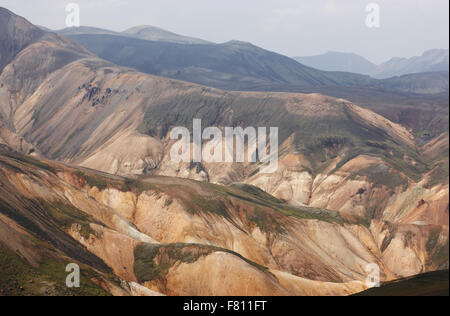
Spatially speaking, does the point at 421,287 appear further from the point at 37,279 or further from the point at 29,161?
the point at 29,161

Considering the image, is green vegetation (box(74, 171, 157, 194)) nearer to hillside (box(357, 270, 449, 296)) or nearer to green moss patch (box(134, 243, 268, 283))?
green moss patch (box(134, 243, 268, 283))

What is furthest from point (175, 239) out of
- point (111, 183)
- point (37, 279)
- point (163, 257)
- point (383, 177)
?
point (383, 177)

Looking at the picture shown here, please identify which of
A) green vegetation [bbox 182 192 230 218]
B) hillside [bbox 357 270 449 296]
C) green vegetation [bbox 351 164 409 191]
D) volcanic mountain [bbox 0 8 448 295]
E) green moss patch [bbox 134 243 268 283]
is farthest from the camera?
green vegetation [bbox 351 164 409 191]

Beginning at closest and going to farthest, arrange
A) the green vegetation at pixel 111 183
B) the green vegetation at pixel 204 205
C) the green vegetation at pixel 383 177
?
the green vegetation at pixel 204 205
the green vegetation at pixel 111 183
the green vegetation at pixel 383 177

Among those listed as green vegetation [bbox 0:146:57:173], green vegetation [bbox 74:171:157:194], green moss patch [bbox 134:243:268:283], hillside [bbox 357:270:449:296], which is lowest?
hillside [bbox 357:270:449:296]

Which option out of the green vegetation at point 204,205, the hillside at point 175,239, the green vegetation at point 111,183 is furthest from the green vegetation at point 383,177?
the green vegetation at point 111,183

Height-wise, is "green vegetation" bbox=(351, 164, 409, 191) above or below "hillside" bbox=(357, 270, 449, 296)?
above

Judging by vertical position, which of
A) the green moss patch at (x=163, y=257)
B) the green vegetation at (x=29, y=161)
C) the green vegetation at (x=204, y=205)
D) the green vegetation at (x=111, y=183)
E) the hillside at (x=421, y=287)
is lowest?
the hillside at (x=421, y=287)

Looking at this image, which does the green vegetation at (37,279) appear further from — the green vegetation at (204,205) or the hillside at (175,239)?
the green vegetation at (204,205)

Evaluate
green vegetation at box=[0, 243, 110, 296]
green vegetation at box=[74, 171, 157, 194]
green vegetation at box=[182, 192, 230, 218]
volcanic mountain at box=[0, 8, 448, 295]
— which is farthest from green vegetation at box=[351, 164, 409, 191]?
green vegetation at box=[0, 243, 110, 296]

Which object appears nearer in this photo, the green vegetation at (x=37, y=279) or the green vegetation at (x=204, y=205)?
the green vegetation at (x=37, y=279)
